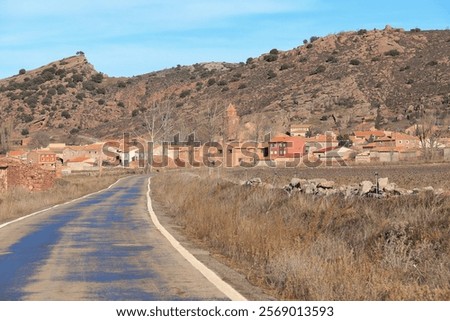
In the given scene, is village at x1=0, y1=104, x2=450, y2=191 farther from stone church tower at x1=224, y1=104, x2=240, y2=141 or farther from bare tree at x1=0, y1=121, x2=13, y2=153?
bare tree at x1=0, y1=121, x2=13, y2=153

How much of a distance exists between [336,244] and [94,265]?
4341mm

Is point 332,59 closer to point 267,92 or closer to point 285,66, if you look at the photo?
point 285,66

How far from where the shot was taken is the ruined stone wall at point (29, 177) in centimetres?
3897

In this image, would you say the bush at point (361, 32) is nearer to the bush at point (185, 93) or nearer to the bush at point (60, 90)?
the bush at point (185, 93)

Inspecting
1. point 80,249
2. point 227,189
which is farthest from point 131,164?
point 80,249

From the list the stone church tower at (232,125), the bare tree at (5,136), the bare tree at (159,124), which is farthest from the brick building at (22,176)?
the bare tree at (5,136)

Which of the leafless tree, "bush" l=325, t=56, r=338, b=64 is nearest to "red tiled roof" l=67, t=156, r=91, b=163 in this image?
the leafless tree

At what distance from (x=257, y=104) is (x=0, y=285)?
11043 cm

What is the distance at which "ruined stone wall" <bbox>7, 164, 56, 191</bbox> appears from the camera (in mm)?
38969

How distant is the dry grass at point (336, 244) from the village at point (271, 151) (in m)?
53.0

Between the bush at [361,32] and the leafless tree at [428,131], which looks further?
the bush at [361,32]

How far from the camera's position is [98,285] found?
9281mm

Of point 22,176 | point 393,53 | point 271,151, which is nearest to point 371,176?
point 22,176

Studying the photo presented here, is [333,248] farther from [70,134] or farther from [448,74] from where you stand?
[70,134]
